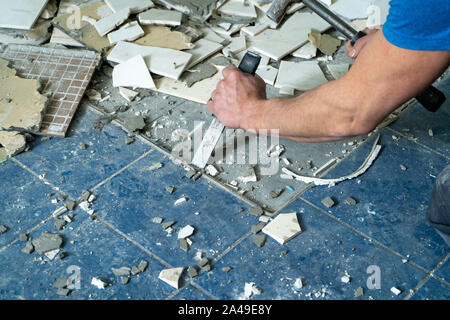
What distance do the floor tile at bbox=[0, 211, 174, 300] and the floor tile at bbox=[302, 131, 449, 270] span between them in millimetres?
797

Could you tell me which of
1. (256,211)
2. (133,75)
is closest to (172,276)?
(256,211)

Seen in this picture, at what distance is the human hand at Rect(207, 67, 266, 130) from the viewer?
212 centimetres

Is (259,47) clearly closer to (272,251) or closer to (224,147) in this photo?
(224,147)

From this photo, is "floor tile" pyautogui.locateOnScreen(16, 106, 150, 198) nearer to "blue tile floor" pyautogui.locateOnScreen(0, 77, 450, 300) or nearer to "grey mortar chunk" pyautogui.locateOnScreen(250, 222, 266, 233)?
"blue tile floor" pyautogui.locateOnScreen(0, 77, 450, 300)

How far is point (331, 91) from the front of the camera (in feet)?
5.92

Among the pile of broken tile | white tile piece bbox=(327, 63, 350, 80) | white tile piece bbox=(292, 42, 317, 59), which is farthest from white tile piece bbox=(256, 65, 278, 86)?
white tile piece bbox=(327, 63, 350, 80)

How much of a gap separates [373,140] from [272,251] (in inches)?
33.7

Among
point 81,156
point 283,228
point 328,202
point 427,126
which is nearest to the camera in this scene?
point 283,228

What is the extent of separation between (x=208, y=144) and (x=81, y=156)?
61 centimetres

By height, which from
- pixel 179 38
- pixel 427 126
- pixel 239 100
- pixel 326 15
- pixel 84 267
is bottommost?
pixel 84 267

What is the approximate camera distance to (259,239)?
221cm

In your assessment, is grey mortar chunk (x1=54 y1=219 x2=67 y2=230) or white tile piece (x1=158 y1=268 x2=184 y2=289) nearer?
white tile piece (x1=158 y1=268 x2=184 y2=289)

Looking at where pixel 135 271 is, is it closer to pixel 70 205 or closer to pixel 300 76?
pixel 70 205

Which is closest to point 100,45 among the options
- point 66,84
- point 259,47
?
point 66,84
